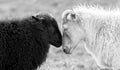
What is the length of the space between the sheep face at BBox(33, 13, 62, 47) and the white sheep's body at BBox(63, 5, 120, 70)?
587 mm

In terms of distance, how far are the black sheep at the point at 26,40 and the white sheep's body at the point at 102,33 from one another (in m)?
0.69

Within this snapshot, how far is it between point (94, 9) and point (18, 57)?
1.96 metres

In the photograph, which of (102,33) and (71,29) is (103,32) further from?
(71,29)

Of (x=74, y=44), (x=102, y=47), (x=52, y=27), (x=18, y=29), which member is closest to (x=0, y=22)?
(x=18, y=29)

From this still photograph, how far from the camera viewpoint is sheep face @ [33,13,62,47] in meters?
7.80

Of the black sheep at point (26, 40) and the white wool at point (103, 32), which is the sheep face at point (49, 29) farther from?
the white wool at point (103, 32)

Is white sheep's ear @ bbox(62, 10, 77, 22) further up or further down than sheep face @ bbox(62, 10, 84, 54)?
further up

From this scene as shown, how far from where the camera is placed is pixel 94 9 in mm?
7793

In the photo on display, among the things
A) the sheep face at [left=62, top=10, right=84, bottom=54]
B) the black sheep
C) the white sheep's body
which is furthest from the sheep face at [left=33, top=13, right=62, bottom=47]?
the white sheep's body

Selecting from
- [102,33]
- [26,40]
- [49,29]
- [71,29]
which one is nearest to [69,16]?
[71,29]

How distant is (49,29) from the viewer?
25.7 feet

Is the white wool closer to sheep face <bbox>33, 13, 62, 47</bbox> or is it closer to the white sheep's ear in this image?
the white sheep's ear

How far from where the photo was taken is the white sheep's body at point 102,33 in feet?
23.9

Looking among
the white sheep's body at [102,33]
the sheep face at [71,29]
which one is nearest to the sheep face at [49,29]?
the sheep face at [71,29]
